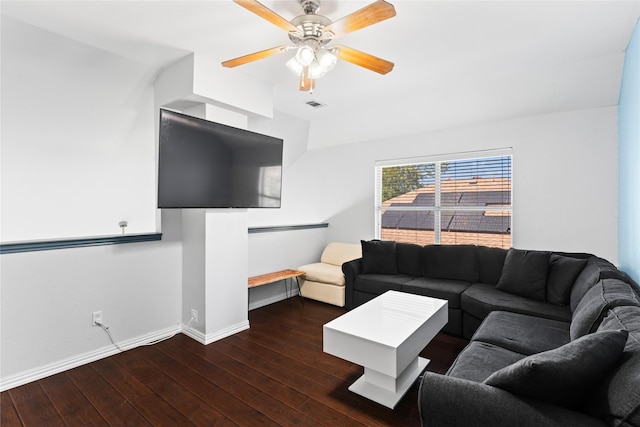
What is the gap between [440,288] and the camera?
3.27 meters

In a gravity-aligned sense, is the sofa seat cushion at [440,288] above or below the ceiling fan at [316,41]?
below

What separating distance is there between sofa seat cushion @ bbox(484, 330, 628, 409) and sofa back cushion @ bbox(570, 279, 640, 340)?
20.9 inches

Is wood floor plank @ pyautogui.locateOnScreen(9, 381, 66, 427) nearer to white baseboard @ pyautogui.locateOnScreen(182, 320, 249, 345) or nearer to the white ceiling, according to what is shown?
white baseboard @ pyautogui.locateOnScreen(182, 320, 249, 345)

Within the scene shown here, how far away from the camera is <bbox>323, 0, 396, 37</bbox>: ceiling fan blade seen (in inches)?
63.1

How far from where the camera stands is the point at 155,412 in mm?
1988

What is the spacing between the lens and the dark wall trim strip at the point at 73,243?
88.4 inches

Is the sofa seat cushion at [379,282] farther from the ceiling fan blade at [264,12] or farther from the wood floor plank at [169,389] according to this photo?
the ceiling fan blade at [264,12]

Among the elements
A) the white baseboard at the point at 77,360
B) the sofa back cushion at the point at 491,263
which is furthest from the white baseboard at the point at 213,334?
the sofa back cushion at the point at 491,263

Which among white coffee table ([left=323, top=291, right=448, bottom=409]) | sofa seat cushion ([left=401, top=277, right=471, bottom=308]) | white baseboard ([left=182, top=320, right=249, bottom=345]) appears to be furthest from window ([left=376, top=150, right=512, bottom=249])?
white baseboard ([left=182, top=320, right=249, bottom=345])

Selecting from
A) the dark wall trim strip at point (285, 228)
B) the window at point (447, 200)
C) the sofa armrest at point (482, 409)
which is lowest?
the sofa armrest at point (482, 409)

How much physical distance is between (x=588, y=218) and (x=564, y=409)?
2912 mm

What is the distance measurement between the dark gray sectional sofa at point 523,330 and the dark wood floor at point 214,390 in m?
0.58

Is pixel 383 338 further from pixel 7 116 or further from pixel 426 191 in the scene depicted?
pixel 7 116

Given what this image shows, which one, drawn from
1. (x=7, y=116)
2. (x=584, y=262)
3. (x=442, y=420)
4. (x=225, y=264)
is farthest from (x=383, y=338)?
(x=7, y=116)
